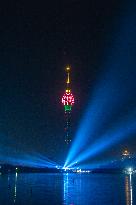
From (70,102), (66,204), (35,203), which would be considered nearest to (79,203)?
(66,204)

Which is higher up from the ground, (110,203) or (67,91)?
(67,91)

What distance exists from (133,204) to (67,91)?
3946 inches

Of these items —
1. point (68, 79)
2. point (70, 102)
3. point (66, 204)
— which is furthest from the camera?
point (68, 79)

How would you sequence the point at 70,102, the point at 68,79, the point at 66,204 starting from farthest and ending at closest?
the point at 68,79, the point at 70,102, the point at 66,204

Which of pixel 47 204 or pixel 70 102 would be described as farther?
pixel 70 102

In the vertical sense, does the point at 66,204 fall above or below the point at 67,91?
below

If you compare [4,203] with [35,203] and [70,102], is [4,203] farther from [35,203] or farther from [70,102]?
[70,102]

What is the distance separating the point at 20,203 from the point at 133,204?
62.5 feet

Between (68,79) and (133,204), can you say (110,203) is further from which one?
(68,79)

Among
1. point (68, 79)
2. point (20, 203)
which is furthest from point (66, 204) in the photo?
point (68, 79)

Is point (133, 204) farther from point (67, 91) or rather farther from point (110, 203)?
point (67, 91)

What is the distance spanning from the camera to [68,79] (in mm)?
197250

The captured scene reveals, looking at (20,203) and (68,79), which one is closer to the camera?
(20,203)

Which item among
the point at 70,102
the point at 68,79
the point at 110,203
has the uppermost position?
the point at 68,79
